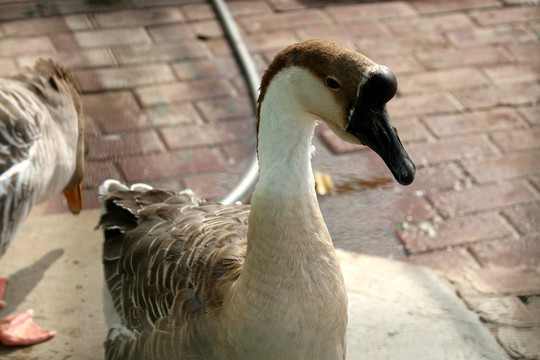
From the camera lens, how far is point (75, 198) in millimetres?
3709

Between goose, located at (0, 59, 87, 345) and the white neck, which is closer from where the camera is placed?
the white neck

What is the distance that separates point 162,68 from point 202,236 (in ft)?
8.43

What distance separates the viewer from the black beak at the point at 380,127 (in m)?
1.93

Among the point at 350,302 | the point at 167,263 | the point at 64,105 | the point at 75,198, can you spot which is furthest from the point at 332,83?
the point at 75,198

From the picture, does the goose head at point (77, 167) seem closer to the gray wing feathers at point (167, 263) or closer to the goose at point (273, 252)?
the gray wing feathers at point (167, 263)

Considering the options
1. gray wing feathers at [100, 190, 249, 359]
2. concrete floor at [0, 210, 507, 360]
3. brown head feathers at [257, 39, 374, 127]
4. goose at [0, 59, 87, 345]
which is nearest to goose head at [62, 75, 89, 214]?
goose at [0, 59, 87, 345]

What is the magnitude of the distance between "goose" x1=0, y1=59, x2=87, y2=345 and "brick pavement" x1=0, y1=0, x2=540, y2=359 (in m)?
0.46

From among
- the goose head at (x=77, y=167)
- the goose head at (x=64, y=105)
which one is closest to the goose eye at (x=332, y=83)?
the goose head at (x=64, y=105)

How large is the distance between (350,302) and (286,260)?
1.21m

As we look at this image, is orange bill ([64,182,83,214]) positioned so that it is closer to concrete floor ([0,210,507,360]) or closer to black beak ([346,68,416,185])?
concrete floor ([0,210,507,360])

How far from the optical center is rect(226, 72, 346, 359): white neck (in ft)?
7.02

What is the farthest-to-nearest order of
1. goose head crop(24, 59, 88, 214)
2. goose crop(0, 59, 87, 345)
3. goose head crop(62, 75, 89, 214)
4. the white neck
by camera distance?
goose head crop(62, 75, 89, 214)
goose head crop(24, 59, 88, 214)
goose crop(0, 59, 87, 345)
the white neck

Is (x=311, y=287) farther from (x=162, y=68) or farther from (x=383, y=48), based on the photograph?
(x=383, y=48)

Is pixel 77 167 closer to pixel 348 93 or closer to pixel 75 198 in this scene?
pixel 75 198
